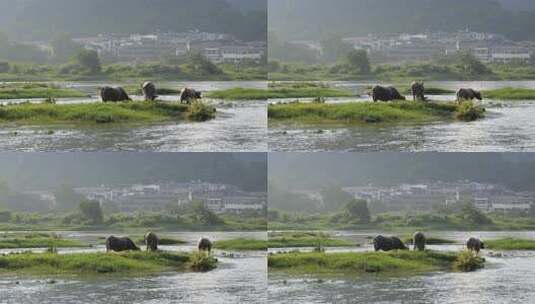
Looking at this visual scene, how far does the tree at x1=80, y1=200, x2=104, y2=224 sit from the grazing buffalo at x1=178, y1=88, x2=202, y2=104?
1.48 m

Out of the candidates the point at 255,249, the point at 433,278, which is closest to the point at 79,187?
the point at 255,249

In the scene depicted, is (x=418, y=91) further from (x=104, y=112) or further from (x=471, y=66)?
(x=104, y=112)

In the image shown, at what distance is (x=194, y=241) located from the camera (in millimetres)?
10422

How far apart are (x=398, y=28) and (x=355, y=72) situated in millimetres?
687

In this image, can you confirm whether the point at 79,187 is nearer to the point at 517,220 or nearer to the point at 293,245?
the point at 293,245

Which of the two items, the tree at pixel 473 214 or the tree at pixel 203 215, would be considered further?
the tree at pixel 473 214

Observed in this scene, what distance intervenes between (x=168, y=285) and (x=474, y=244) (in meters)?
3.40

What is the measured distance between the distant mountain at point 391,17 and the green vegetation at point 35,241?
3.29 meters

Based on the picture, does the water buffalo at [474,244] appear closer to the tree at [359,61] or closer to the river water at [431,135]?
the river water at [431,135]

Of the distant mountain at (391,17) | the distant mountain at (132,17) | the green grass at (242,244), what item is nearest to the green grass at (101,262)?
the green grass at (242,244)

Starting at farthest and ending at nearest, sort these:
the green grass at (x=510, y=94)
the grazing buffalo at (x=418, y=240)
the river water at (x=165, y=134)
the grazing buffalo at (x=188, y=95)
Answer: the green grass at (x=510, y=94), the grazing buffalo at (x=188, y=95), the grazing buffalo at (x=418, y=240), the river water at (x=165, y=134)

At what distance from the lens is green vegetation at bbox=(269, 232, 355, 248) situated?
409 inches

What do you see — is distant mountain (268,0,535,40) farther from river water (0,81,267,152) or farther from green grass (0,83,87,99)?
green grass (0,83,87,99)

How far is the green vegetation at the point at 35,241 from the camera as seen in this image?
10367 mm
